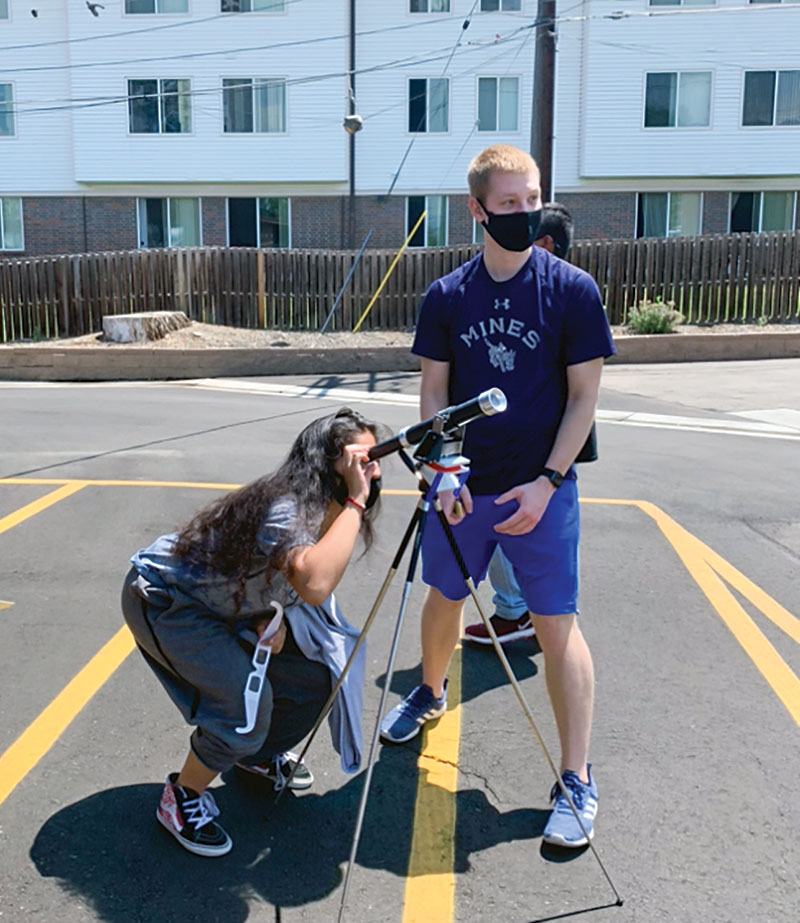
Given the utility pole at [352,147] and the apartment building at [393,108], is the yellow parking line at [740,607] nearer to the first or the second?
the utility pole at [352,147]

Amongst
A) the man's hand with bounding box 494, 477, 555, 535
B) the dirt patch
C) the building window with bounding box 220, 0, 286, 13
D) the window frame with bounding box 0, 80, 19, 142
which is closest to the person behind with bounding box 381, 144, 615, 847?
the man's hand with bounding box 494, 477, 555, 535

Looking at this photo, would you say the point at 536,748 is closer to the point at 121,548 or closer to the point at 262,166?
the point at 121,548

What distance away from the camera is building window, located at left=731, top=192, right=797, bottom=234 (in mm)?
27250

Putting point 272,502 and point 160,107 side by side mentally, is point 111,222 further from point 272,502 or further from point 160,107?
point 272,502

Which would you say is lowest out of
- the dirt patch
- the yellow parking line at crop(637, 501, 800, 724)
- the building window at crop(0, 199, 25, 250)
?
the yellow parking line at crop(637, 501, 800, 724)

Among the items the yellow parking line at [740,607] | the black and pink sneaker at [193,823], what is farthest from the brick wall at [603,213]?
the black and pink sneaker at [193,823]

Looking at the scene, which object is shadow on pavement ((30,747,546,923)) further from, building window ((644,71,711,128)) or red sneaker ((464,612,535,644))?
building window ((644,71,711,128))

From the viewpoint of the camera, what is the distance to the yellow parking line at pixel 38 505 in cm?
634

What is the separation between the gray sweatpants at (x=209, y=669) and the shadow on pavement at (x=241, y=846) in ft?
0.92

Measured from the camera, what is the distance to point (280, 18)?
26.6 metres

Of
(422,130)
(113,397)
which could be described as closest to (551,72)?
(113,397)

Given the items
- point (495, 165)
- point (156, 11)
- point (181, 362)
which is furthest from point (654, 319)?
point (156, 11)

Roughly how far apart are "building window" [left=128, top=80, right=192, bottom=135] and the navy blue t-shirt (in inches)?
1026

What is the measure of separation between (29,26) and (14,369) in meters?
16.4
